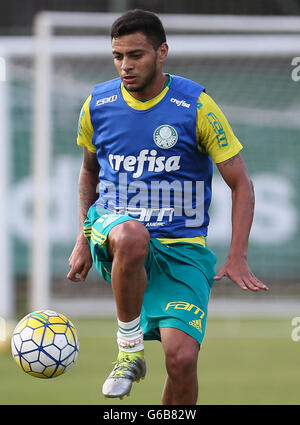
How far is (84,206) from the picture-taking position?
5.26 metres

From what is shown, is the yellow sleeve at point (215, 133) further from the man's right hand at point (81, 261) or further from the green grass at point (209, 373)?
the green grass at point (209, 373)

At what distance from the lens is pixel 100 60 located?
11.8m

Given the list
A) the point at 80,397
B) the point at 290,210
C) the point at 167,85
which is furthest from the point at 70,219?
the point at 167,85

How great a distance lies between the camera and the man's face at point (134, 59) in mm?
4688

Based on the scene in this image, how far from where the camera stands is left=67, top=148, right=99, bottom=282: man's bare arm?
5051 millimetres

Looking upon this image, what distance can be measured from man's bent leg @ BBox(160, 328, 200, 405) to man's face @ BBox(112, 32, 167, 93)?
4.52ft

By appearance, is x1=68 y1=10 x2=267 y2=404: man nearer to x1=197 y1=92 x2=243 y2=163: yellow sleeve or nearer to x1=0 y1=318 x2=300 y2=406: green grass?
x1=197 y1=92 x2=243 y2=163: yellow sleeve

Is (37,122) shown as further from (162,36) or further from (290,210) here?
(162,36)

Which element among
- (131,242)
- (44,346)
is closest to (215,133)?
(131,242)

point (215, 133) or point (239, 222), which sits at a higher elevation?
point (215, 133)

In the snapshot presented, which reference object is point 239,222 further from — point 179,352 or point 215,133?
point 179,352

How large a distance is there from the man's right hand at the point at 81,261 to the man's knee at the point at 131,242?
62cm

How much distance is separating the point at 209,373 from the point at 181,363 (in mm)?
3198

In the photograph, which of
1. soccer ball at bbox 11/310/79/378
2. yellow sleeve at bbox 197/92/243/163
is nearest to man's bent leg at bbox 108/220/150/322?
soccer ball at bbox 11/310/79/378
